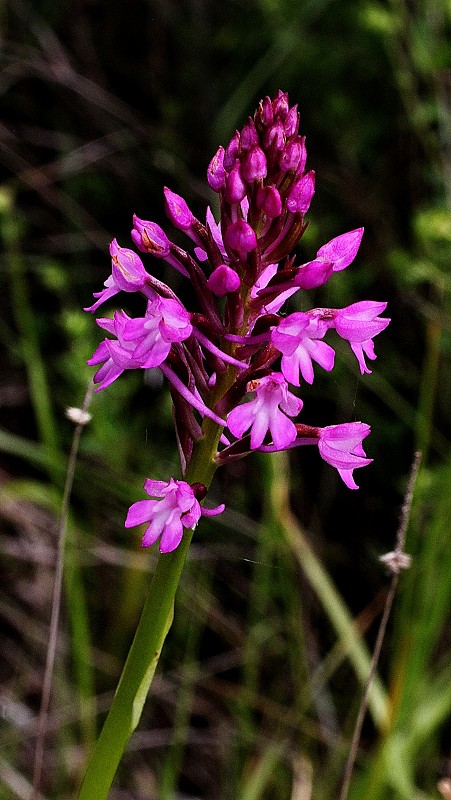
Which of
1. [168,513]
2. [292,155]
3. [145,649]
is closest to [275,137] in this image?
[292,155]

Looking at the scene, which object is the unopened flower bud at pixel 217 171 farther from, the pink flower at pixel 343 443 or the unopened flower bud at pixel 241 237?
the pink flower at pixel 343 443

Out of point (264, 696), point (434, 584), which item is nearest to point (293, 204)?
point (434, 584)

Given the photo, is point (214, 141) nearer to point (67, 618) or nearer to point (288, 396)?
point (67, 618)

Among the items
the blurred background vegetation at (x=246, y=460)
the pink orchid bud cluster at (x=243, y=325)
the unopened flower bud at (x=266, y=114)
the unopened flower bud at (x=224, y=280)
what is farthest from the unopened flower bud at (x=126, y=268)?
the blurred background vegetation at (x=246, y=460)

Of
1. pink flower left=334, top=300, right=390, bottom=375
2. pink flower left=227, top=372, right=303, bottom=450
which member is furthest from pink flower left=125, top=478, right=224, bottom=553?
pink flower left=334, top=300, right=390, bottom=375

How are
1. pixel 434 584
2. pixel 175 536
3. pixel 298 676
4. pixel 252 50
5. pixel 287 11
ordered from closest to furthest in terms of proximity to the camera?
1. pixel 175 536
2. pixel 434 584
3. pixel 298 676
4. pixel 287 11
5. pixel 252 50
